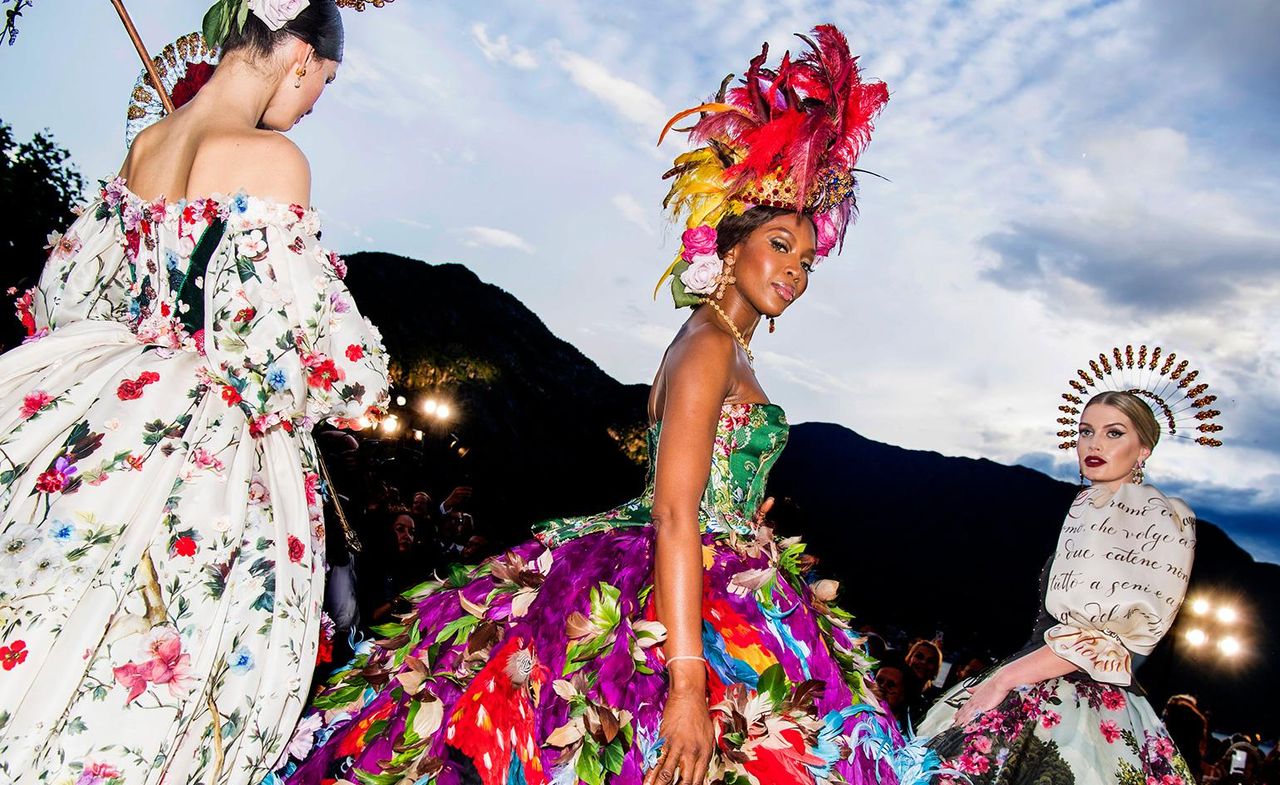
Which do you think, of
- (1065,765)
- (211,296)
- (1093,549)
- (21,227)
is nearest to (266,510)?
(211,296)

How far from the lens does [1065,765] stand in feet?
10.5

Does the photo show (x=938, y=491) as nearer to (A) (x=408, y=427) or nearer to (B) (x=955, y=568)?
(B) (x=955, y=568)

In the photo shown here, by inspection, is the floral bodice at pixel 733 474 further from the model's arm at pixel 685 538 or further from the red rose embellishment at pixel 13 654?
the red rose embellishment at pixel 13 654

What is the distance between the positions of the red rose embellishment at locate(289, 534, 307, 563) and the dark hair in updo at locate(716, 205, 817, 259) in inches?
67.4

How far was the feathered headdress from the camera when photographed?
2850mm

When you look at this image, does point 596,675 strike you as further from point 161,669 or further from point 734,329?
point 734,329

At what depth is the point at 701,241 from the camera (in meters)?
2.95

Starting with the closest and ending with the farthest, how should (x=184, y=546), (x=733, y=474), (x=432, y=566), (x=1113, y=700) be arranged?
(x=184, y=546) < (x=733, y=474) < (x=1113, y=700) < (x=432, y=566)

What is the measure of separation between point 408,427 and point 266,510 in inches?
584

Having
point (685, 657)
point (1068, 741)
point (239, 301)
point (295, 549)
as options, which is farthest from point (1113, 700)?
point (239, 301)

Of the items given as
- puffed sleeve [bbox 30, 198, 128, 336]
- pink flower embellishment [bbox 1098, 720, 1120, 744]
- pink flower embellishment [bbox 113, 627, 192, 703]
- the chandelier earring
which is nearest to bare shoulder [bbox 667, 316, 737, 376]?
the chandelier earring

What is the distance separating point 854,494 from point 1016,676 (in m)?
18.0

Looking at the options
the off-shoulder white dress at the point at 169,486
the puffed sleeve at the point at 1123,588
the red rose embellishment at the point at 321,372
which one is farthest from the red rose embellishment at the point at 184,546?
the puffed sleeve at the point at 1123,588

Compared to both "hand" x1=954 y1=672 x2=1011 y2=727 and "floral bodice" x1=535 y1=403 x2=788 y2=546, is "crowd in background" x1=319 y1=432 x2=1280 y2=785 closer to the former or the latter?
"hand" x1=954 y1=672 x2=1011 y2=727
